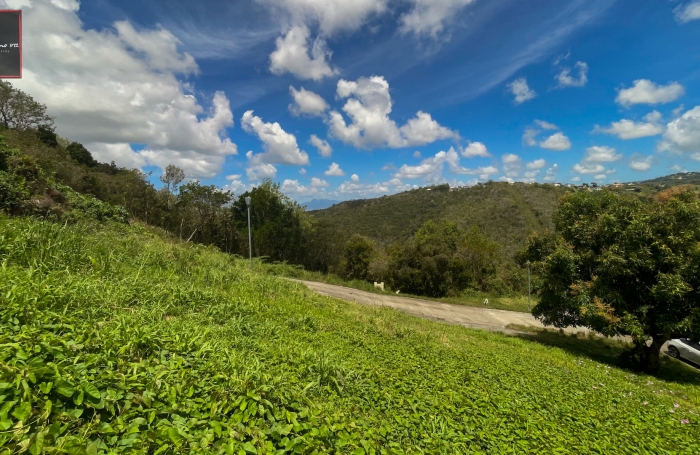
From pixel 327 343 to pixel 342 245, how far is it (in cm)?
3222

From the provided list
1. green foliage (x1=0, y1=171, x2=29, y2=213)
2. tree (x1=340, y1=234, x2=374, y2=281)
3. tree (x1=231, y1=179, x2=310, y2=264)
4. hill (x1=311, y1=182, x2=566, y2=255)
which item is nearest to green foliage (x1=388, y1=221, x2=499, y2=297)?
tree (x1=340, y1=234, x2=374, y2=281)

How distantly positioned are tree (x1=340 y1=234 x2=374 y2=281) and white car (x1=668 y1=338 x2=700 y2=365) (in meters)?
20.9

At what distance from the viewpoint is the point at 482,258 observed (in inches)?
1219

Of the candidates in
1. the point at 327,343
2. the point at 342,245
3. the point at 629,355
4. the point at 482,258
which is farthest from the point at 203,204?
the point at 629,355

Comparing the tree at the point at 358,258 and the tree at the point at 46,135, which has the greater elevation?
the tree at the point at 46,135

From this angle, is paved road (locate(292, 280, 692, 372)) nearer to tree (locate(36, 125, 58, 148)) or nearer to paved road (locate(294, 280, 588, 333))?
paved road (locate(294, 280, 588, 333))

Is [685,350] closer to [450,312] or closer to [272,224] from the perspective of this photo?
[450,312]

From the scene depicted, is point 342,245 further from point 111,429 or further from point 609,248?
point 111,429

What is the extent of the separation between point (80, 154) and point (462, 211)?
6959 cm

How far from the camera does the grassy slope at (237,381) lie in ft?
7.13

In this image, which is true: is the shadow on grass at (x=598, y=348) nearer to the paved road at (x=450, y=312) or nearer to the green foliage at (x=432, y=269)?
the paved road at (x=450, y=312)

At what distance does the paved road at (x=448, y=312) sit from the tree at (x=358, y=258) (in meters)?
Answer: 10.6

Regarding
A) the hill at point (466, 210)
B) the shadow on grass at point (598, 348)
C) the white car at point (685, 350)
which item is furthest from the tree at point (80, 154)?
the white car at point (685, 350)

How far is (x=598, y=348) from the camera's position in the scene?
14.0 meters
